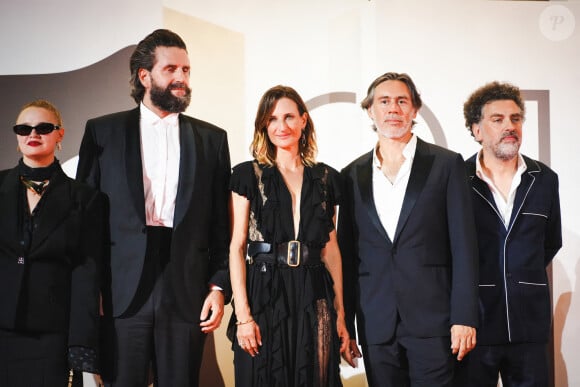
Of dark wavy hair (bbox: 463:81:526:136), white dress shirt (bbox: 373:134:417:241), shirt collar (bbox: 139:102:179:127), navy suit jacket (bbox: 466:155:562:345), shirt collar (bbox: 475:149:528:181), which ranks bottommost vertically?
navy suit jacket (bbox: 466:155:562:345)

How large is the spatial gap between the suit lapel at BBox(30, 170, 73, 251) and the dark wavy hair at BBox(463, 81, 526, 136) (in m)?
2.30

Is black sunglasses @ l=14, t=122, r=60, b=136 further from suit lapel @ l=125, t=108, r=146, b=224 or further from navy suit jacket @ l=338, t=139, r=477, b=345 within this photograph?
navy suit jacket @ l=338, t=139, r=477, b=345

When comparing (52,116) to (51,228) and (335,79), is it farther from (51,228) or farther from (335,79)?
(335,79)

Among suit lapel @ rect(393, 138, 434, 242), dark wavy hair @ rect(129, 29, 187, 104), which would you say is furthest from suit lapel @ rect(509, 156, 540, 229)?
dark wavy hair @ rect(129, 29, 187, 104)

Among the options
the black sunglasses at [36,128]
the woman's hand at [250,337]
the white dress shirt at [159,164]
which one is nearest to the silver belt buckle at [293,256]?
the woman's hand at [250,337]

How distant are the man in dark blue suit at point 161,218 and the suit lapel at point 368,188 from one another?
2.13 feet

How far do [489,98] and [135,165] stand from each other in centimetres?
206

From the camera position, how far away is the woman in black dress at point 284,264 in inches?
105

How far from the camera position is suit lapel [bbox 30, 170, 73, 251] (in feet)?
8.77

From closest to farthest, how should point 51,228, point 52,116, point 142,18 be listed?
point 51,228 < point 52,116 < point 142,18

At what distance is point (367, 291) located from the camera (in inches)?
111

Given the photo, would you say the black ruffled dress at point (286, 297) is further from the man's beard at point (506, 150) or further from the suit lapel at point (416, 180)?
the man's beard at point (506, 150)

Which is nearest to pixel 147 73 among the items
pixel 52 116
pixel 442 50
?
pixel 52 116

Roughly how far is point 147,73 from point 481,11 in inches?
95.4
